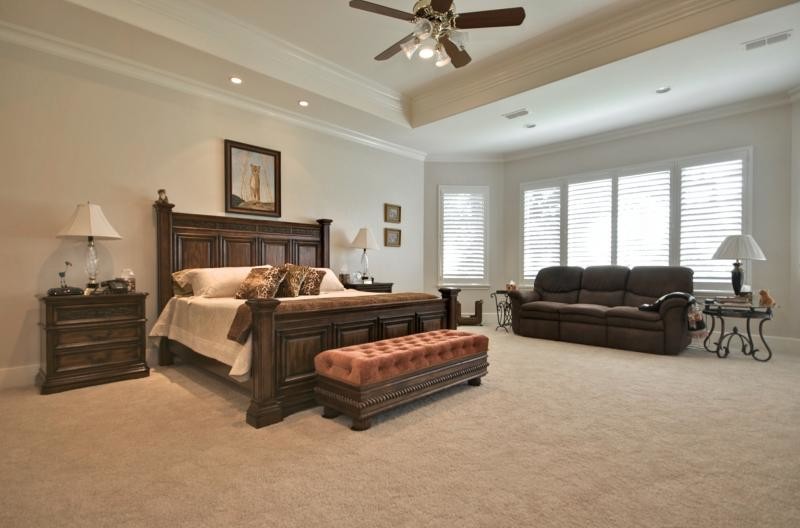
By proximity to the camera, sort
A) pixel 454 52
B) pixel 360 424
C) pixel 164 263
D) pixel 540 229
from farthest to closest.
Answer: pixel 540 229
pixel 164 263
pixel 454 52
pixel 360 424

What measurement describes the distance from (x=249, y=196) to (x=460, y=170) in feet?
14.4

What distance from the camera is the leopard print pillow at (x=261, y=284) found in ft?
13.1

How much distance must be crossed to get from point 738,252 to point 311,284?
513cm

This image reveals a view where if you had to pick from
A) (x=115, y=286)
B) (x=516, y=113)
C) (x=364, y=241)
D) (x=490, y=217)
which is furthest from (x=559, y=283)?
(x=115, y=286)

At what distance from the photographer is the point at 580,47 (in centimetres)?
443

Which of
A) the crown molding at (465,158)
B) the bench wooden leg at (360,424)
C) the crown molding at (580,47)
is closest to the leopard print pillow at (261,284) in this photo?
the bench wooden leg at (360,424)

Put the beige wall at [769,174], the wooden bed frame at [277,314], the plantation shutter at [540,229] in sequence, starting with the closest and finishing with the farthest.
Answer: the wooden bed frame at [277,314]
the beige wall at [769,174]
the plantation shutter at [540,229]

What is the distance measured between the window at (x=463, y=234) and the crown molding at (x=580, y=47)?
2.33m

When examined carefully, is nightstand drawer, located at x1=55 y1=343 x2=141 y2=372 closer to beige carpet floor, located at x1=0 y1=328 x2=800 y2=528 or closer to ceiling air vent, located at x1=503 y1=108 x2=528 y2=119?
beige carpet floor, located at x1=0 y1=328 x2=800 y2=528

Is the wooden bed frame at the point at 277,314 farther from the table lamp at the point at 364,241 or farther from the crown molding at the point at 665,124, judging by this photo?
the crown molding at the point at 665,124

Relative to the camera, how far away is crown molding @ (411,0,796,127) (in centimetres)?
370

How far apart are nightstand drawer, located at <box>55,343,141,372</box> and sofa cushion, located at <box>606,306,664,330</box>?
559 centimetres

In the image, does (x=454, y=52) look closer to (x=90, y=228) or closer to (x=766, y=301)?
(x=90, y=228)

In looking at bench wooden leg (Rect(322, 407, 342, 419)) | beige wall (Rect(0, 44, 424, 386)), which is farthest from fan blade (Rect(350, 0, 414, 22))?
bench wooden leg (Rect(322, 407, 342, 419))
